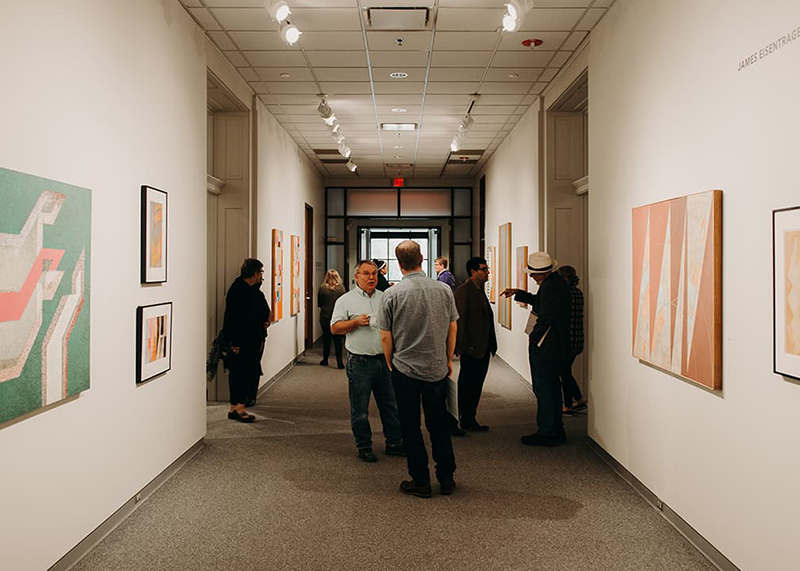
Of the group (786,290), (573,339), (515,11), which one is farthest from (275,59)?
(786,290)

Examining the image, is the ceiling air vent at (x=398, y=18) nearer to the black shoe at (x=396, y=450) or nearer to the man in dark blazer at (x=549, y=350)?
the man in dark blazer at (x=549, y=350)

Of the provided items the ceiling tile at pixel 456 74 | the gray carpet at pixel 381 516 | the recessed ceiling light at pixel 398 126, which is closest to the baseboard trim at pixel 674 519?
the gray carpet at pixel 381 516

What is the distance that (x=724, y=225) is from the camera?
3227 mm

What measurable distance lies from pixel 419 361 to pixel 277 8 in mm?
2733

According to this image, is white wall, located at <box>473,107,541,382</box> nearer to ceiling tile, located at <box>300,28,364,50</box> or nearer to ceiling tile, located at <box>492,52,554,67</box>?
ceiling tile, located at <box>492,52,554,67</box>

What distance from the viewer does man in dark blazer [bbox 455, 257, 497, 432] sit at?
5801 mm

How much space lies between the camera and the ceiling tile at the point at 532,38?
559 centimetres

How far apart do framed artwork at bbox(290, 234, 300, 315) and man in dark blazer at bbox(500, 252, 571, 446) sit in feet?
17.4

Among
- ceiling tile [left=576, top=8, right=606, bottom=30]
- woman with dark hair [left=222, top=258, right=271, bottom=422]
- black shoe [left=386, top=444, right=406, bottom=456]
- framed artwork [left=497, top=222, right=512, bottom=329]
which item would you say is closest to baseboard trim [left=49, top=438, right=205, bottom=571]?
woman with dark hair [left=222, top=258, right=271, bottom=422]

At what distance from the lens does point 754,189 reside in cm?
294

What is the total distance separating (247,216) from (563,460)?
14.1 ft

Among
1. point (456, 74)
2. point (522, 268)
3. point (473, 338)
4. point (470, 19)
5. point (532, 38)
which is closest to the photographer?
point (470, 19)

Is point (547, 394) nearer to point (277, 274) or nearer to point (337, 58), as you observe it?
point (337, 58)

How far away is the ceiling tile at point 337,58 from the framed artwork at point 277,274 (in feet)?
8.94
